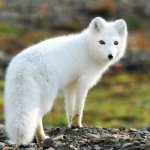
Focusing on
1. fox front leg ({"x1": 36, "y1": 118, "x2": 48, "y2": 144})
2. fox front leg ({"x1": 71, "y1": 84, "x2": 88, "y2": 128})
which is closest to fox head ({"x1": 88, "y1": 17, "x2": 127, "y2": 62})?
fox front leg ({"x1": 71, "y1": 84, "x2": 88, "y2": 128})

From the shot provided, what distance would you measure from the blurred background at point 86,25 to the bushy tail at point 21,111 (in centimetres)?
1622

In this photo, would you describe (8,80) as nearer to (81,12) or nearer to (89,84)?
(89,84)

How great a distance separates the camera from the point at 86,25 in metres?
55.8

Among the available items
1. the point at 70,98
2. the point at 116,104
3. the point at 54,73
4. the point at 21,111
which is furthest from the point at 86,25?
the point at 21,111

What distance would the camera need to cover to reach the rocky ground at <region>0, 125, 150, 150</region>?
11.2 meters

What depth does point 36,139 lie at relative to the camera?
12.2m

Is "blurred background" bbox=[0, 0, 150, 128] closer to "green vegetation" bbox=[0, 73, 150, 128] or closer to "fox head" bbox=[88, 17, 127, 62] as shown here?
"green vegetation" bbox=[0, 73, 150, 128]

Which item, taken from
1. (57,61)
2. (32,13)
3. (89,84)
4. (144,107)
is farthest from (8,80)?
(32,13)

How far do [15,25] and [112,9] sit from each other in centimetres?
1078

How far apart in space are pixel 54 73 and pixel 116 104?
21.3 m

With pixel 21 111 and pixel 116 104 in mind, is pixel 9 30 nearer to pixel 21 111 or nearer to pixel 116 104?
pixel 116 104

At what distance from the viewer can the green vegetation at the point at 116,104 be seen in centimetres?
2873

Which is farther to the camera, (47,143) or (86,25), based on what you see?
(86,25)

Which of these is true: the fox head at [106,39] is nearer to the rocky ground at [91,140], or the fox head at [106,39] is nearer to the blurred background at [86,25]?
the rocky ground at [91,140]
